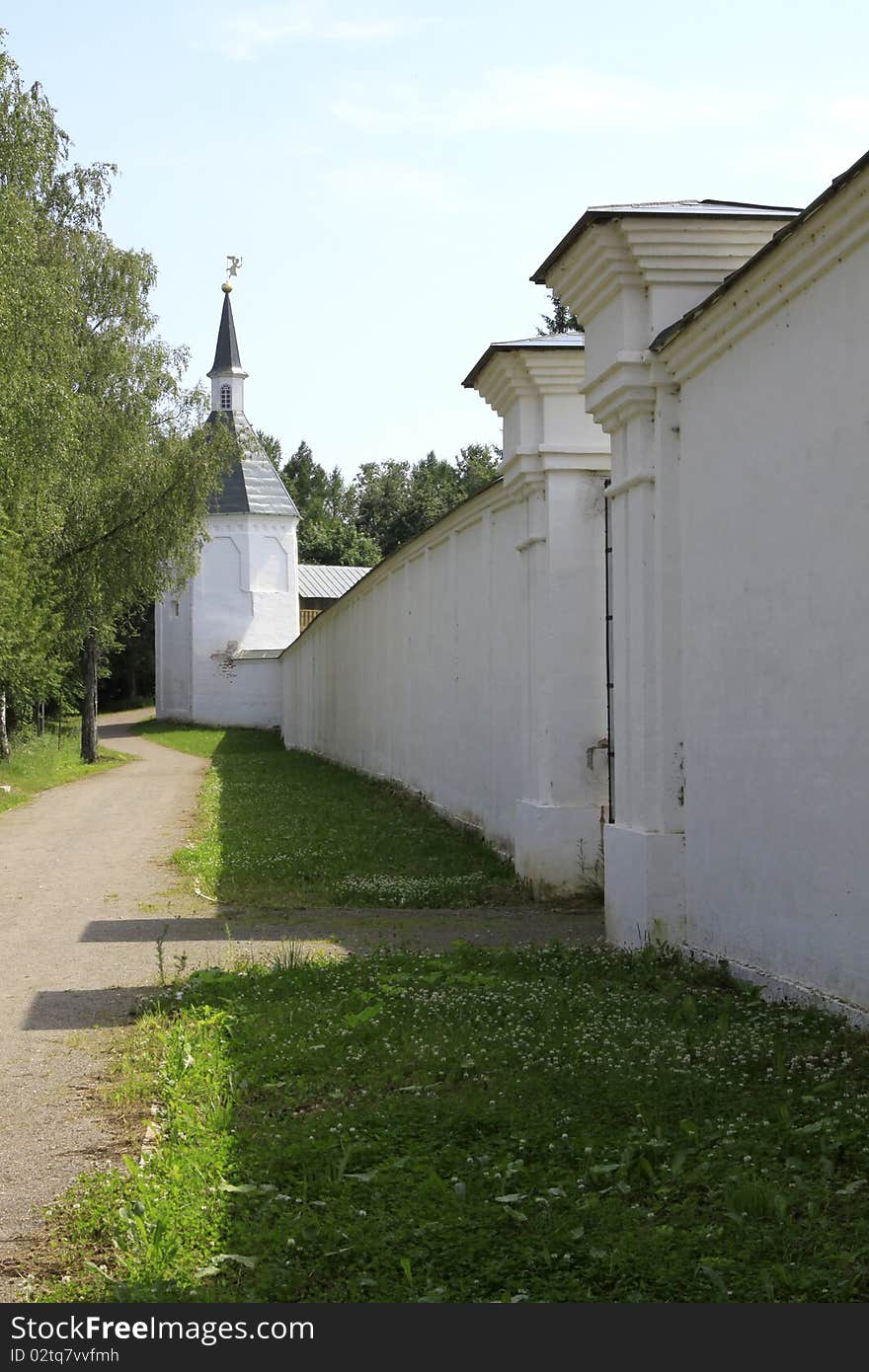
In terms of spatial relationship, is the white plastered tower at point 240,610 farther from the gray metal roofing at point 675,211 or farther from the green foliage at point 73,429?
the gray metal roofing at point 675,211

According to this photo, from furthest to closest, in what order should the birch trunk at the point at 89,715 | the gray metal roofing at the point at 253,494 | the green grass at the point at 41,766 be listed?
the gray metal roofing at the point at 253,494 < the birch trunk at the point at 89,715 < the green grass at the point at 41,766

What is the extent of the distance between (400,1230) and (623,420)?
17.4ft

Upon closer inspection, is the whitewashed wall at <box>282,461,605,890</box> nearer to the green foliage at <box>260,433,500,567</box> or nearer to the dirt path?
the dirt path

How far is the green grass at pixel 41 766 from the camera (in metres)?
25.6

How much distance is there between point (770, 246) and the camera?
596cm

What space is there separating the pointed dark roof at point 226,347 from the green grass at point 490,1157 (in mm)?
54919

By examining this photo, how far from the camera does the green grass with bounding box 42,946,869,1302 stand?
11.1ft

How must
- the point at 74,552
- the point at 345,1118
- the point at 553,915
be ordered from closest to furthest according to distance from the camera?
the point at 345,1118
the point at 553,915
the point at 74,552

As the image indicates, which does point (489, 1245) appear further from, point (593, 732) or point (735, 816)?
point (593, 732)

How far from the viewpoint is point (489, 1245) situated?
3.54 m

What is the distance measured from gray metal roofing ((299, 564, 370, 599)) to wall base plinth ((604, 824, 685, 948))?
61203mm

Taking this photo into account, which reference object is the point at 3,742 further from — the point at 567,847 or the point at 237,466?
the point at 237,466

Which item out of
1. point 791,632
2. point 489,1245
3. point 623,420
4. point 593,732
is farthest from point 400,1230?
point 593,732

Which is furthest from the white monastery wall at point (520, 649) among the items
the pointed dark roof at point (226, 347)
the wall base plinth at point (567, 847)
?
the pointed dark roof at point (226, 347)
